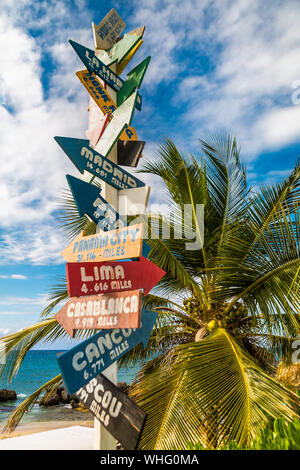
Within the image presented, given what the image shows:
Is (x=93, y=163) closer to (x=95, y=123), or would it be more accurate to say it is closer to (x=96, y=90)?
(x=95, y=123)

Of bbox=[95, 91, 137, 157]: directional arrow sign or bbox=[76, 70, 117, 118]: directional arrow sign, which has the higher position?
bbox=[76, 70, 117, 118]: directional arrow sign

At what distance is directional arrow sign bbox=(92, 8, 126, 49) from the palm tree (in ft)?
8.59

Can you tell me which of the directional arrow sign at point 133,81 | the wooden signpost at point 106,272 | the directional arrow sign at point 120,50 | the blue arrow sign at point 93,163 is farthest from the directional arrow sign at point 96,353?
the directional arrow sign at point 120,50

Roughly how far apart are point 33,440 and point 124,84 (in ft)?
24.3

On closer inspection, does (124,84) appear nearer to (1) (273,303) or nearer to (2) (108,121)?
(2) (108,121)

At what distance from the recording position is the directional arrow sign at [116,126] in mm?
2836

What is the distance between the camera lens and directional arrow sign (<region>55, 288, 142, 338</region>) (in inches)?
89.7

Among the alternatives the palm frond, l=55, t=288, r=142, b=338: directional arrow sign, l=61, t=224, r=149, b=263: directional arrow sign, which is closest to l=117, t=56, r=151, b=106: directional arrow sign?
l=61, t=224, r=149, b=263: directional arrow sign

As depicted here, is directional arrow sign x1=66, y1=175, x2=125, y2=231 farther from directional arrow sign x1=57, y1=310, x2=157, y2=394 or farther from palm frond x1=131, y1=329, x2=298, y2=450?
palm frond x1=131, y1=329, x2=298, y2=450

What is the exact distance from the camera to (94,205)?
8.75ft

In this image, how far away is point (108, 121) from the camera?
10.1ft

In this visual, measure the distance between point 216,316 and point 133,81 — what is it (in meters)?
3.70

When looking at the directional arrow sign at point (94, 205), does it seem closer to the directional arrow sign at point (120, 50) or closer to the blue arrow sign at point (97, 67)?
the blue arrow sign at point (97, 67)

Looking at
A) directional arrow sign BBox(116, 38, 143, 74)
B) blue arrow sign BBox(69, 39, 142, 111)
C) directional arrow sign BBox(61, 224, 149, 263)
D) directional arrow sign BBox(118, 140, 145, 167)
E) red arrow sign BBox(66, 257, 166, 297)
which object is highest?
directional arrow sign BBox(116, 38, 143, 74)
